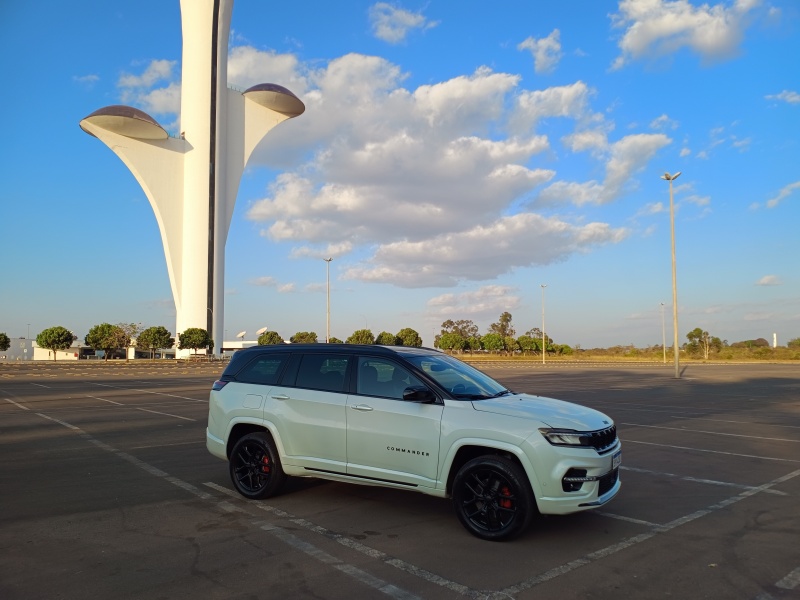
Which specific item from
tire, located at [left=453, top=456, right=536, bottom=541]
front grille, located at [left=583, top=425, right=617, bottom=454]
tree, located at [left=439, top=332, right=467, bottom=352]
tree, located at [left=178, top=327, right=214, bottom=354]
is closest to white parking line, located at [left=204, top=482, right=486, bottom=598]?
tire, located at [left=453, top=456, right=536, bottom=541]

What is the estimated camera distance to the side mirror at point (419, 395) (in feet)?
18.8

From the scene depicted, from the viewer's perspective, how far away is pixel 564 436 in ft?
17.0

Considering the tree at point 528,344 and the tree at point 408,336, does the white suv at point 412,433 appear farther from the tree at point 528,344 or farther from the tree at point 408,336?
the tree at point 528,344

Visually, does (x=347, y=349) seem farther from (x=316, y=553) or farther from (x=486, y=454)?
(x=316, y=553)

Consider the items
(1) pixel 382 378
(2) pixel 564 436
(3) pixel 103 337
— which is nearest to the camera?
(2) pixel 564 436

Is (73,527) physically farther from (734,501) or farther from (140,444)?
(734,501)

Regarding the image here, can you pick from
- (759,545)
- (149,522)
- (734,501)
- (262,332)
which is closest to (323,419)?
(149,522)

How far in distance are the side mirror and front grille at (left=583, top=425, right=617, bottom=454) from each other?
1.42 metres

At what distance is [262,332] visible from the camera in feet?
296

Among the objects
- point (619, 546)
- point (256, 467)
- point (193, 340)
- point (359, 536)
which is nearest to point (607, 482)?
point (619, 546)

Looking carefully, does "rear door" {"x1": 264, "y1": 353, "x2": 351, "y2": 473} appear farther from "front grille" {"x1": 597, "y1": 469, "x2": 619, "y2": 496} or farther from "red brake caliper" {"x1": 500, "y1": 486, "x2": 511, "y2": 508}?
"front grille" {"x1": 597, "y1": 469, "x2": 619, "y2": 496}

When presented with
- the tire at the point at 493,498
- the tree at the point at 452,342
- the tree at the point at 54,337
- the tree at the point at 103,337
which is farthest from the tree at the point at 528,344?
the tire at the point at 493,498

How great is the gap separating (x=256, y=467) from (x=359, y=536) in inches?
73.4

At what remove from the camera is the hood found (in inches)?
209
